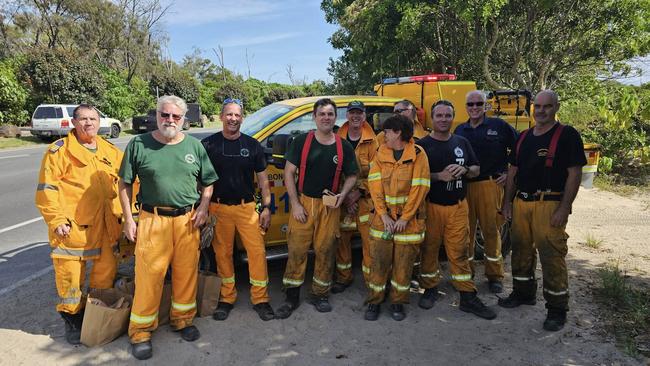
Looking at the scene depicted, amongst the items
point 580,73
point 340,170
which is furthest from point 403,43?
point 340,170

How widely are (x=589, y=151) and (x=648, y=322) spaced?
7.76 ft

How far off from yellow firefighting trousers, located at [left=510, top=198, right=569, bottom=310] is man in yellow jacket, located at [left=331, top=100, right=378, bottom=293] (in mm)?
1256

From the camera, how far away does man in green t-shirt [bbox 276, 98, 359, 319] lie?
3.56m

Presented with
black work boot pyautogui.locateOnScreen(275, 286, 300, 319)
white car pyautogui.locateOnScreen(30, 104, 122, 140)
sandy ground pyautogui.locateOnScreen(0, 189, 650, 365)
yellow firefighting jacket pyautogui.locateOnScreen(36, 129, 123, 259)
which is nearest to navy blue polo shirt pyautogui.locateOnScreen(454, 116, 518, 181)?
sandy ground pyautogui.locateOnScreen(0, 189, 650, 365)

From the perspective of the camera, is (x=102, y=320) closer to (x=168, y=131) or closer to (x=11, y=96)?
(x=168, y=131)

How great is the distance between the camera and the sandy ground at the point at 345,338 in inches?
119

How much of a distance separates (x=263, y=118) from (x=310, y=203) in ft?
4.35

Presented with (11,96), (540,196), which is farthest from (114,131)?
(540,196)

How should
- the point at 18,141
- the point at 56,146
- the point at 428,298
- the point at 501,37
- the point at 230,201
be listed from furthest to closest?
1. the point at 18,141
2. the point at 501,37
3. the point at 428,298
4. the point at 230,201
5. the point at 56,146

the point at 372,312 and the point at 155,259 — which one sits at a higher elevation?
the point at 155,259

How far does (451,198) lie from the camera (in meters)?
3.63

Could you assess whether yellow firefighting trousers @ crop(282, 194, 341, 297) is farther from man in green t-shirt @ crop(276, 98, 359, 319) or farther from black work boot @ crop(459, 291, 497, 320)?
black work boot @ crop(459, 291, 497, 320)

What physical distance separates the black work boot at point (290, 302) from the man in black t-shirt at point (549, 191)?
6.39ft

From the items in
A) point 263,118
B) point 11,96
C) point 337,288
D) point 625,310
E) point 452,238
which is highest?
point 11,96
